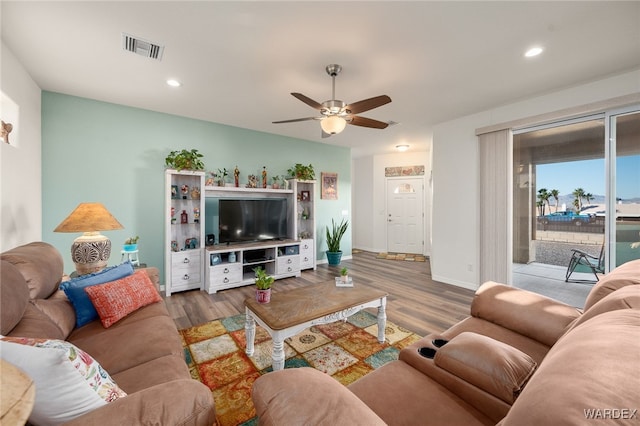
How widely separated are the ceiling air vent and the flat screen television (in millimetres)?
2046

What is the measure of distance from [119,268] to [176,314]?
1137mm

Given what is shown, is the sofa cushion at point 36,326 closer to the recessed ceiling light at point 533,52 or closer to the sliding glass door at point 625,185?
the recessed ceiling light at point 533,52

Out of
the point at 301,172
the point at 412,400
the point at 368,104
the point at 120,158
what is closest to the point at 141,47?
the point at 120,158

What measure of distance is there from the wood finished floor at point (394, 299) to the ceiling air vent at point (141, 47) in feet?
7.69

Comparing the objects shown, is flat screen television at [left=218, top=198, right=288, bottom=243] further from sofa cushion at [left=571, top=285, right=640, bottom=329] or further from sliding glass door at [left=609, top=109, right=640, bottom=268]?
sliding glass door at [left=609, top=109, right=640, bottom=268]

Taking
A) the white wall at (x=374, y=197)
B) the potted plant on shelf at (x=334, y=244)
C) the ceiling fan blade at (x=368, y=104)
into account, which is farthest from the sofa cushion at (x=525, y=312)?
the white wall at (x=374, y=197)

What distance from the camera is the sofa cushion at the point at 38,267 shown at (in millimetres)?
1472

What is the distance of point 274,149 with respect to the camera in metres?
4.80

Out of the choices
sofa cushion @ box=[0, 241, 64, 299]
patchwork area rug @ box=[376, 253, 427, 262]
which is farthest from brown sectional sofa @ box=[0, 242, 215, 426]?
patchwork area rug @ box=[376, 253, 427, 262]

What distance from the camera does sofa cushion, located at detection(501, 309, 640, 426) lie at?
0.40m

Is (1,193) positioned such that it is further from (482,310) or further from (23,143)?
(482,310)

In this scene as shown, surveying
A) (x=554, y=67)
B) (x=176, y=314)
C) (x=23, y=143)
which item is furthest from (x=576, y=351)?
(x=23, y=143)

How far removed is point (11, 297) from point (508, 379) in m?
2.15

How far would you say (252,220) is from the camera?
424 cm
